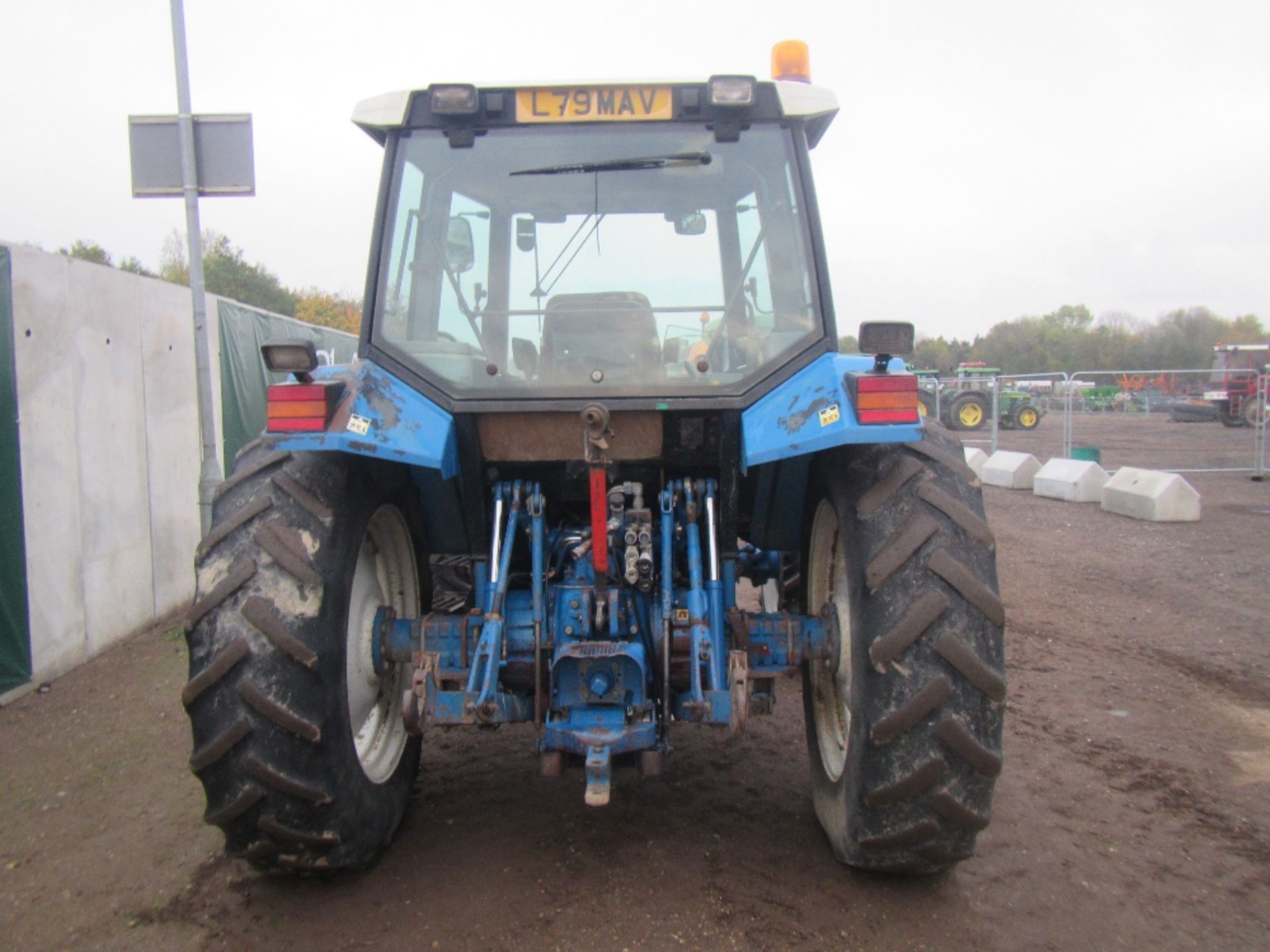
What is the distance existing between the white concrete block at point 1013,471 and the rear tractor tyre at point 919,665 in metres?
11.6

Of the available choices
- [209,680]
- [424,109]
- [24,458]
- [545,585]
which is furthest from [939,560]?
[24,458]

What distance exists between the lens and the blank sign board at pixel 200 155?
6.39m

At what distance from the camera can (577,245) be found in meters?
3.49

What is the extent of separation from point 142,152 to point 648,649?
210 inches

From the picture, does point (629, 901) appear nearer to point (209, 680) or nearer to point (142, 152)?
point (209, 680)

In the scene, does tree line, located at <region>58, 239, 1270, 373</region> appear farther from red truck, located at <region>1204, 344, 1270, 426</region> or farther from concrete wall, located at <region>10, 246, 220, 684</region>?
concrete wall, located at <region>10, 246, 220, 684</region>

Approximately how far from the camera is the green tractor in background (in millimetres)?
23625

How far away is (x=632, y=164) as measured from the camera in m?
3.42

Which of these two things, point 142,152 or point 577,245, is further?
point 142,152

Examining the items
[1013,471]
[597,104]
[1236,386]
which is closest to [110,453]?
[597,104]

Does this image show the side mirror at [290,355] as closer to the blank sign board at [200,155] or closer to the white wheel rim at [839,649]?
the white wheel rim at [839,649]

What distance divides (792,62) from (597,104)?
29.6 inches

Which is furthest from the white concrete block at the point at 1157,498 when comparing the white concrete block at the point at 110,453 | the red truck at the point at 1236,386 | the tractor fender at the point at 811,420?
the red truck at the point at 1236,386

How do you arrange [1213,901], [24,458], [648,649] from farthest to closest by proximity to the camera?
1. [24,458]
2. [648,649]
3. [1213,901]
